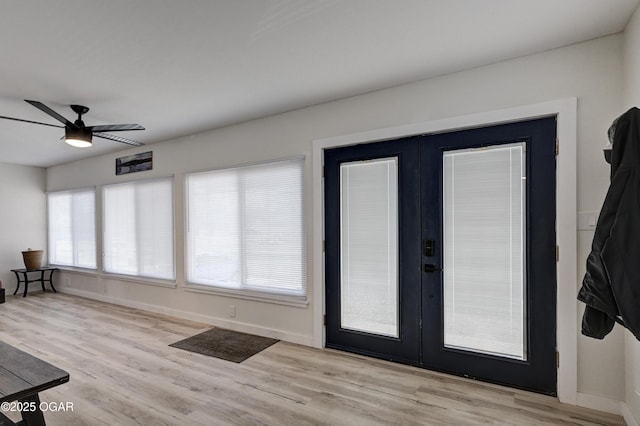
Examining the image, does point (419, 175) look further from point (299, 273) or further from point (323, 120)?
point (299, 273)

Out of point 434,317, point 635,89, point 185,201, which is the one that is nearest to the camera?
point 635,89

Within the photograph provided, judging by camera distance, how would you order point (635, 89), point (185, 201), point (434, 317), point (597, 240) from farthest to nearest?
point (185, 201) → point (434, 317) → point (635, 89) → point (597, 240)

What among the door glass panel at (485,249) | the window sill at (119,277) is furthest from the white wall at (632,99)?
the window sill at (119,277)

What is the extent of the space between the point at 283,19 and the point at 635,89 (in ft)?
7.31

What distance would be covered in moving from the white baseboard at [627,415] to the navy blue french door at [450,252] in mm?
384

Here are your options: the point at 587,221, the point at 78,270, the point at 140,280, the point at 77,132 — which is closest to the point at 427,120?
the point at 587,221

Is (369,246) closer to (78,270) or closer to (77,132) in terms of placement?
(77,132)

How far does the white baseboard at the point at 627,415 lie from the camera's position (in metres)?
2.09

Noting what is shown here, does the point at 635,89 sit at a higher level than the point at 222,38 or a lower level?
lower

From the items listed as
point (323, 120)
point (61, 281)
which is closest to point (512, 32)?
point (323, 120)

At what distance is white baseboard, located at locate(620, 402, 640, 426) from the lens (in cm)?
209

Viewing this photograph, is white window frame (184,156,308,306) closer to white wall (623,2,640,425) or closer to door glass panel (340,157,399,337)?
door glass panel (340,157,399,337)

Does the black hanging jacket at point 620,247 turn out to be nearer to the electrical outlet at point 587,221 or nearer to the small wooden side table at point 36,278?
the electrical outlet at point 587,221

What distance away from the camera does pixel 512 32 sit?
2.25 metres
